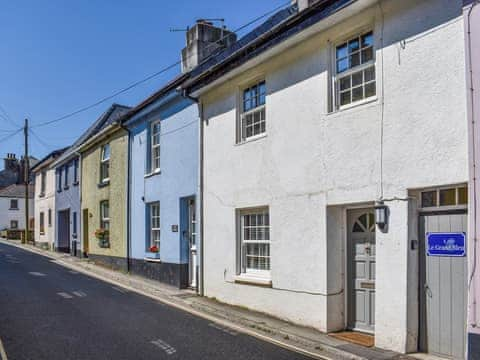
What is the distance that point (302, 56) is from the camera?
31.6 ft

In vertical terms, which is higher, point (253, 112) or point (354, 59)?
point (354, 59)

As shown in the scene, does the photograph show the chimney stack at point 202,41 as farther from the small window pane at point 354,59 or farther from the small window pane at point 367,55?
the small window pane at point 367,55

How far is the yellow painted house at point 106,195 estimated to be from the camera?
19.1m

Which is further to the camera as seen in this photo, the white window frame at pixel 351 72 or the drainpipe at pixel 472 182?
the white window frame at pixel 351 72

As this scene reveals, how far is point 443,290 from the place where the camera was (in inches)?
275

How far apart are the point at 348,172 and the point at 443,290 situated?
2.44 meters

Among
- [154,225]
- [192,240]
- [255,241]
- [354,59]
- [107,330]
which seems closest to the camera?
[354,59]

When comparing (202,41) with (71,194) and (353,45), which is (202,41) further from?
(71,194)

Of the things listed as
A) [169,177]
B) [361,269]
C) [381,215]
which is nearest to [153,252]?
[169,177]

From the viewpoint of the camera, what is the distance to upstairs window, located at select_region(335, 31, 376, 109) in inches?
326

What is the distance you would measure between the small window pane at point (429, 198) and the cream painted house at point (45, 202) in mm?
27561

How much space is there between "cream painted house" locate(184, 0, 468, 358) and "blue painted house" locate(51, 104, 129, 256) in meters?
13.2

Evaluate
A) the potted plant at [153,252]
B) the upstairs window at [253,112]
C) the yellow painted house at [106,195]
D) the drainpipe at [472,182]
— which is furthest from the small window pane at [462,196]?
the yellow painted house at [106,195]

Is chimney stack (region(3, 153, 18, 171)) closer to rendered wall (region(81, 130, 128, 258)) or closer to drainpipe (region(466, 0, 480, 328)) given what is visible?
rendered wall (region(81, 130, 128, 258))
